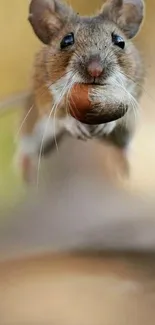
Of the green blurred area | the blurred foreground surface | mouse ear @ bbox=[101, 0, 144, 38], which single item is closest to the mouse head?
mouse ear @ bbox=[101, 0, 144, 38]

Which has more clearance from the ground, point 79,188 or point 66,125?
point 66,125

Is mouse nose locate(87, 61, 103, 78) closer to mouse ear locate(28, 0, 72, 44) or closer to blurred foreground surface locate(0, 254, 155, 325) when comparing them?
mouse ear locate(28, 0, 72, 44)

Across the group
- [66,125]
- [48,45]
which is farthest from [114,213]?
[48,45]

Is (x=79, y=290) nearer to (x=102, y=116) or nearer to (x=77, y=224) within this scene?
(x=77, y=224)

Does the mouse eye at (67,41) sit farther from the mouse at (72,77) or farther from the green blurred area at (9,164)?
the green blurred area at (9,164)

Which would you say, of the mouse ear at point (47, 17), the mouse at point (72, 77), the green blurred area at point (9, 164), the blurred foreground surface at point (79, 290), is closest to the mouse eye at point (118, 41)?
the mouse at point (72, 77)

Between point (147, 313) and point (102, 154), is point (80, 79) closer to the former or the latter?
point (102, 154)
